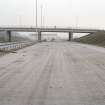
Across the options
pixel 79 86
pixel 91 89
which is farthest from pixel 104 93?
pixel 79 86

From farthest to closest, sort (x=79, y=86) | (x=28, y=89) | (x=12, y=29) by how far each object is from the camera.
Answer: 1. (x=12, y=29)
2. (x=79, y=86)
3. (x=28, y=89)

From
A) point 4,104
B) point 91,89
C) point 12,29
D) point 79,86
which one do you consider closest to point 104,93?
point 91,89

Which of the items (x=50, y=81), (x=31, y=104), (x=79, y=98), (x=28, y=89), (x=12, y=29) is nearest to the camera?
(x=31, y=104)

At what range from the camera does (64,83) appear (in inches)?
385

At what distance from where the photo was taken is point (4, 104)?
6.64 m

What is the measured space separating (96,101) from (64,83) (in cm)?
293

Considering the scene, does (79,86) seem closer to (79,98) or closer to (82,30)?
(79,98)

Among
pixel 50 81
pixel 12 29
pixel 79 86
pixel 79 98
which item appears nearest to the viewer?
pixel 79 98

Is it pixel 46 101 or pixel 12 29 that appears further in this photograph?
pixel 12 29

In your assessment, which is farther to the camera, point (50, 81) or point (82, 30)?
point (82, 30)

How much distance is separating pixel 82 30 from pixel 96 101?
105 m

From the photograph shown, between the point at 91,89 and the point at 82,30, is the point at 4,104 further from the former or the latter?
the point at 82,30

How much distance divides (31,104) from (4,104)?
0.81 meters

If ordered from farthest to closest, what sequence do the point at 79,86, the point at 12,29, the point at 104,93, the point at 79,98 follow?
the point at 12,29 → the point at 79,86 → the point at 104,93 → the point at 79,98
